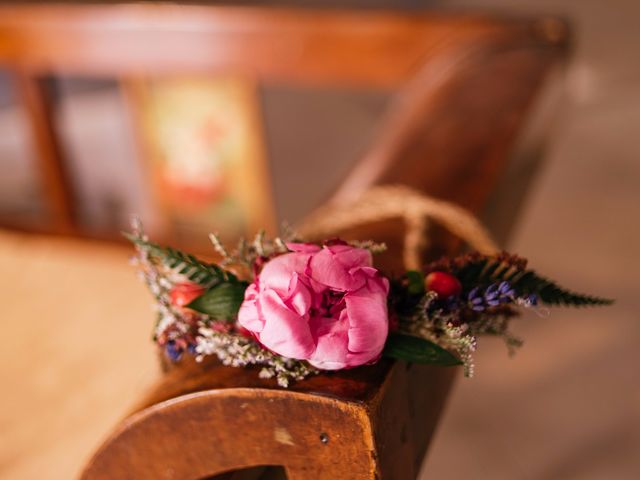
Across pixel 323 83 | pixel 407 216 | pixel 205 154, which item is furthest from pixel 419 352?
pixel 205 154

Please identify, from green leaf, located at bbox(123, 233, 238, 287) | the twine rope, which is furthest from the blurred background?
green leaf, located at bbox(123, 233, 238, 287)

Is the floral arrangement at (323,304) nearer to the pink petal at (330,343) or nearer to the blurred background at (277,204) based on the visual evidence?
the pink petal at (330,343)

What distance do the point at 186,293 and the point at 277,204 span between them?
2471 millimetres

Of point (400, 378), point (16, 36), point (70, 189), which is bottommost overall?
point (70, 189)

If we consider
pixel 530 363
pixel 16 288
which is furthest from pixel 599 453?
pixel 16 288

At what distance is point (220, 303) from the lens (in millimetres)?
813

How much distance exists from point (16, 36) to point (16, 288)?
1315mm

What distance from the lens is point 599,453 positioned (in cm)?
170

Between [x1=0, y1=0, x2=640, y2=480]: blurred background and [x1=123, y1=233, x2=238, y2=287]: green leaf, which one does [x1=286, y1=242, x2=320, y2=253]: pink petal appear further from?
[x1=0, y1=0, x2=640, y2=480]: blurred background

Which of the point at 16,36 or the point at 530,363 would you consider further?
the point at 16,36

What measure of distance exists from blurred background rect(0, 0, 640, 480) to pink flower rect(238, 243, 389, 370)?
24.8 inches

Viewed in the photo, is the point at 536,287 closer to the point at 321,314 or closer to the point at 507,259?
the point at 507,259

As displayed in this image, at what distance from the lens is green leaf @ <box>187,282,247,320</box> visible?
2.67 feet

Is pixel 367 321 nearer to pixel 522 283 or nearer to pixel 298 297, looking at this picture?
pixel 298 297
